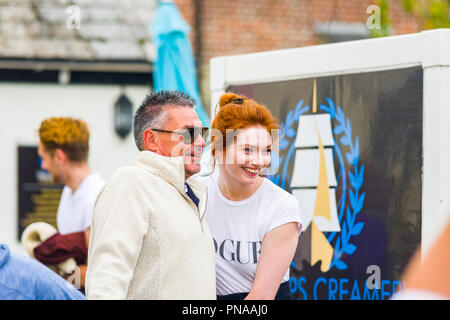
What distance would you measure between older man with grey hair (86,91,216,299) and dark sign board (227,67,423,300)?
126cm

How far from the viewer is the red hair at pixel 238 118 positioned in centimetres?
307

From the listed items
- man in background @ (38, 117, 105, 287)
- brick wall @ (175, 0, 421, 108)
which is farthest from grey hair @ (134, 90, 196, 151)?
brick wall @ (175, 0, 421, 108)

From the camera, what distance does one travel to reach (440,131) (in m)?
3.43

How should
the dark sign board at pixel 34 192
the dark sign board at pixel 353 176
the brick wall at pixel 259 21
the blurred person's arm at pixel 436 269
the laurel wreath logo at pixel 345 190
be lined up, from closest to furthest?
the blurred person's arm at pixel 436 269 → the dark sign board at pixel 353 176 → the laurel wreath logo at pixel 345 190 → the dark sign board at pixel 34 192 → the brick wall at pixel 259 21

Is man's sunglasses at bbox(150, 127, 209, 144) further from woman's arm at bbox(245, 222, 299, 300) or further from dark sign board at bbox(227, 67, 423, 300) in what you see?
dark sign board at bbox(227, 67, 423, 300)

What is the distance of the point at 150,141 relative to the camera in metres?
2.78

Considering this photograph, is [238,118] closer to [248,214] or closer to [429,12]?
[248,214]

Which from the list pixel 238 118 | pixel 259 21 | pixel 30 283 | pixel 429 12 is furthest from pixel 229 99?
pixel 259 21

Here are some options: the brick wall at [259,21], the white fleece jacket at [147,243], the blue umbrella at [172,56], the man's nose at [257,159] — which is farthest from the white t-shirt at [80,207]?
the brick wall at [259,21]

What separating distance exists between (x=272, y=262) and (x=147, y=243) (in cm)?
62

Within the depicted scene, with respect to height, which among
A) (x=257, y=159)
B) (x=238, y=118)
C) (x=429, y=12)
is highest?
(x=429, y=12)

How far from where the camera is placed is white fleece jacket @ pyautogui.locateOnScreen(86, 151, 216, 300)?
7.86 ft

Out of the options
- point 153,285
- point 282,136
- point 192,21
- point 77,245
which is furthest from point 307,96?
point 192,21

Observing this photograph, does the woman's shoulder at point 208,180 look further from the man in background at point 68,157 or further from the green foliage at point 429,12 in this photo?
the green foliage at point 429,12
